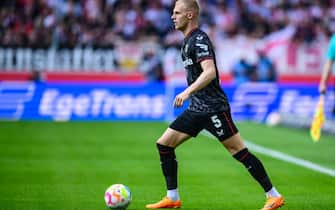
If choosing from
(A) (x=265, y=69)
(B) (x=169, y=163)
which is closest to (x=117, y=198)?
(B) (x=169, y=163)

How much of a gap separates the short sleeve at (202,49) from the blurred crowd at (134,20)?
19847 mm


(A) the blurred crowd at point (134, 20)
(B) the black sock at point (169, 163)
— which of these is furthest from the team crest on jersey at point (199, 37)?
(A) the blurred crowd at point (134, 20)

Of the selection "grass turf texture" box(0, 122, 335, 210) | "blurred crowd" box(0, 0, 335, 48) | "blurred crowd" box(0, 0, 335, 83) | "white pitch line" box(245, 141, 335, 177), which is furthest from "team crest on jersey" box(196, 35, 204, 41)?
"blurred crowd" box(0, 0, 335, 48)

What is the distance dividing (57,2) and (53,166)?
16.7 m

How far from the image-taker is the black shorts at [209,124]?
8891mm

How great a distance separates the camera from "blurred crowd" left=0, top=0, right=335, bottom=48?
28.6 metres

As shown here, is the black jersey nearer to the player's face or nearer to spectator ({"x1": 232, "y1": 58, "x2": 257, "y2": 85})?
the player's face

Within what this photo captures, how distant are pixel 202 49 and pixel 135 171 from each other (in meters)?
4.64

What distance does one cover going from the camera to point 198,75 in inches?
350

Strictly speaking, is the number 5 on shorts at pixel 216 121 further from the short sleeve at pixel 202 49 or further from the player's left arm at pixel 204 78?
the short sleeve at pixel 202 49

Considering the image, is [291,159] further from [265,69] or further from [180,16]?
[265,69]

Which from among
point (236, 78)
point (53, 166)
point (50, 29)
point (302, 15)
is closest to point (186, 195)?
point (53, 166)

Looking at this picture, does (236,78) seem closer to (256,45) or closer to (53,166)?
(256,45)

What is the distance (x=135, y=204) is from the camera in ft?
31.1
